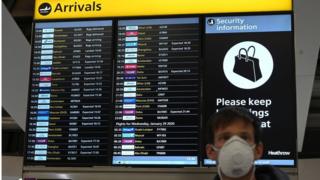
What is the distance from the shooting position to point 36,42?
326cm

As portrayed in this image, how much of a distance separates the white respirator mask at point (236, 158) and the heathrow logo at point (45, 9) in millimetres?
1740

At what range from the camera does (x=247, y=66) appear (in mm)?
2980

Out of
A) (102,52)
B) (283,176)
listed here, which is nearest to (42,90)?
(102,52)

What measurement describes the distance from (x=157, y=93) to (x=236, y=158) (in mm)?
1036

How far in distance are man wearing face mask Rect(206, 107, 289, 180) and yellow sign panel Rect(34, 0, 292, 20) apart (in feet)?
3.54

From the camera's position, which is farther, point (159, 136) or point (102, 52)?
point (102, 52)

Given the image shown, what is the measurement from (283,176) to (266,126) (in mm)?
621

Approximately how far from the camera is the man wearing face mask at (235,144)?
206 centimetres

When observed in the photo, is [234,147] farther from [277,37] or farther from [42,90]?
[42,90]

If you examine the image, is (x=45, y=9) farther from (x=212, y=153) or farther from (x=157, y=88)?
(x=212, y=153)

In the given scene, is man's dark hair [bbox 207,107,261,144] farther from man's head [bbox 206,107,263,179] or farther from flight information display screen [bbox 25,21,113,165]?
flight information display screen [bbox 25,21,113,165]

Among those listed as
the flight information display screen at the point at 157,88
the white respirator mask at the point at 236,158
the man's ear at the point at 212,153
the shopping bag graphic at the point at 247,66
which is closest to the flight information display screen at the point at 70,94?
the flight information display screen at the point at 157,88

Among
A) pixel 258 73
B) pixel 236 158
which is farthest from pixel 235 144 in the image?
pixel 258 73

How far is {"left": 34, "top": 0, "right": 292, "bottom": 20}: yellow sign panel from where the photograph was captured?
308 cm
